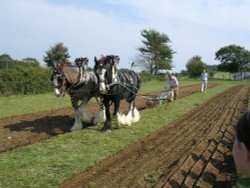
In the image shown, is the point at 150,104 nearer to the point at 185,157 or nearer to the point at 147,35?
the point at 185,157

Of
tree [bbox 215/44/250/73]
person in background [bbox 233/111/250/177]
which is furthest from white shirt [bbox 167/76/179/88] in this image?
tree [bbox 215/44/250/73]

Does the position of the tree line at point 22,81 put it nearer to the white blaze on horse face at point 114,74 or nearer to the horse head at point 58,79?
Answer: the horse head at point 58,79

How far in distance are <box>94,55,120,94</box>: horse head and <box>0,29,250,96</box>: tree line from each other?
1.19 metres

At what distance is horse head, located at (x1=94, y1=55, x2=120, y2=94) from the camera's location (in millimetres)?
10570

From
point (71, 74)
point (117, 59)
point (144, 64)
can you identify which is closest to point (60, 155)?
Answer: point (71, 74)

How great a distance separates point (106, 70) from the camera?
35.3 ft

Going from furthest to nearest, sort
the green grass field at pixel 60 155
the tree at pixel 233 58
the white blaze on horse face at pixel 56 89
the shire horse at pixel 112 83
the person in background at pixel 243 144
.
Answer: the tree at pixel 233 58, the shire horse at pixel 112 83, the white blaze on horse face at pixel 56 89, the green grass field at pixel 60 155, the person in background at pixel 243 144

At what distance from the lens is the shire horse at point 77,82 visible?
34.7 ft

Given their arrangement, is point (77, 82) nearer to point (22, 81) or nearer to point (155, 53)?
point (22, 81)

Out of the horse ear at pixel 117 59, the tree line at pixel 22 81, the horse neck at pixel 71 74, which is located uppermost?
the horse ear at pixel 117 59

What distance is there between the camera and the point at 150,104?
18500 mm

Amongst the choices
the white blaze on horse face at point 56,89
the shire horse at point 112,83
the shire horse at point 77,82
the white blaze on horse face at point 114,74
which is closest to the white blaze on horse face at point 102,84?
the shire horse at point 112,83

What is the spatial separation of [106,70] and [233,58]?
10506cm

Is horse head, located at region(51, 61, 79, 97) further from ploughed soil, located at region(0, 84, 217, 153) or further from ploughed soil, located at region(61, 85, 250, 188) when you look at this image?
ploughed soil, located at region(61, 85, 250, 188)
